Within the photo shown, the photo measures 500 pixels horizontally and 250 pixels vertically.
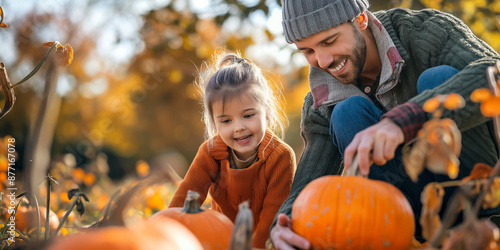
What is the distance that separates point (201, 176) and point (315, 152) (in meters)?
0.74

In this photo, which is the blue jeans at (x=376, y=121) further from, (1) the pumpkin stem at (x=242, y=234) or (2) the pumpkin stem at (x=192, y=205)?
(1) the pumpkin stem at (x=242, y=234)

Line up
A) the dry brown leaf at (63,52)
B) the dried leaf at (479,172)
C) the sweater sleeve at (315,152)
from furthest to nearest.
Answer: the sweater sleeve at (315,152), the dry brown leaf at (63,52), the dried leaf at (479,172)

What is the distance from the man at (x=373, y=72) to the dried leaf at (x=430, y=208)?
518mm

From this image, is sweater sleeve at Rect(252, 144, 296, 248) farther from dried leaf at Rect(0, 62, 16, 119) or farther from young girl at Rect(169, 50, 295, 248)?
dried leaf at Rect(0, 62, 16, 119)

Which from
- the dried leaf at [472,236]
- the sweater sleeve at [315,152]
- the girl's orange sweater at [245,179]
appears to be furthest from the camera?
the girl's orange sweater at [245,179]

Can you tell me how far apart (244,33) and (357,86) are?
16.4 feet

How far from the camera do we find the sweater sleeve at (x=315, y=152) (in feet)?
6.72

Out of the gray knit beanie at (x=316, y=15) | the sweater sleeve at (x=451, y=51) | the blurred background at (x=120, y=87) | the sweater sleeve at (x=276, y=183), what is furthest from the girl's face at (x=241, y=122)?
the blurred background at (x=120, y=87)

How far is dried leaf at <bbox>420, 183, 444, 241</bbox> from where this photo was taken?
1.05 m

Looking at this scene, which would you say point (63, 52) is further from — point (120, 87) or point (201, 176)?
point (120, 87)

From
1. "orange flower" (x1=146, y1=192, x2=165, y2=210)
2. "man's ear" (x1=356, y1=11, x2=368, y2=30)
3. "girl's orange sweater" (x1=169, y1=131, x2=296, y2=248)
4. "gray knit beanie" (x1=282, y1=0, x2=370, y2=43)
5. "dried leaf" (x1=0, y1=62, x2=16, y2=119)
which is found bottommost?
"orange flower" (x1=146, y1=192, x2=165, y2=210)

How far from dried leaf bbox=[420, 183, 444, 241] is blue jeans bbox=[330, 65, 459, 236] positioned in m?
0.73

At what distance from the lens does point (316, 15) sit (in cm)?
220

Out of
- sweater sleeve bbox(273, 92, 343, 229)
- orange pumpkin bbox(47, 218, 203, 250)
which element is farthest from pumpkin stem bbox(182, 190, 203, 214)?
orange pumpkin bbox(47, 218, 203, 250)
